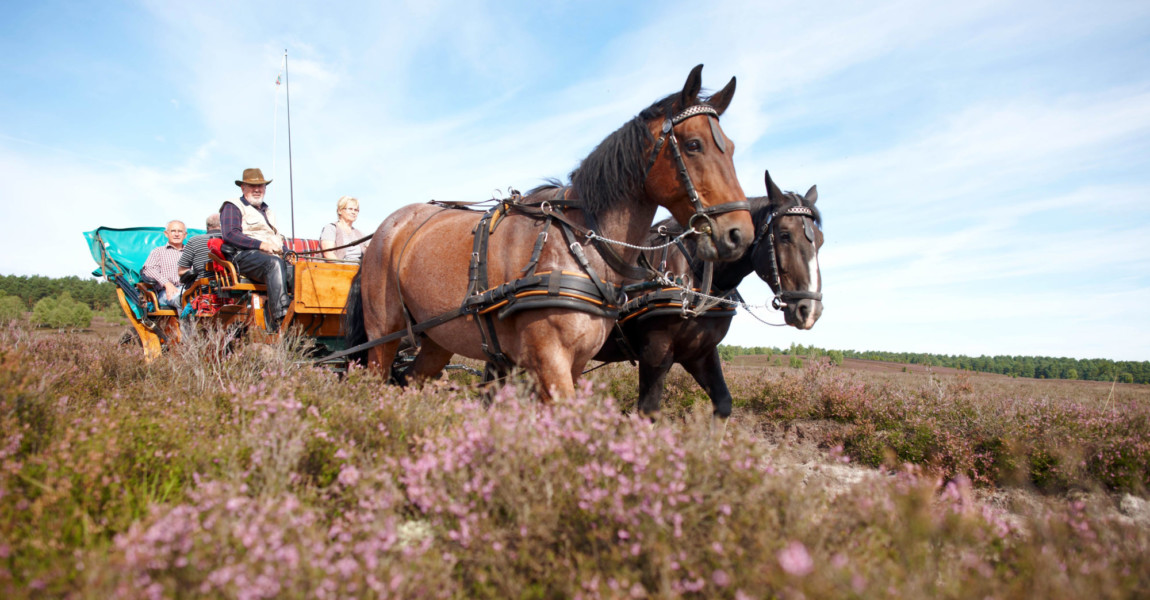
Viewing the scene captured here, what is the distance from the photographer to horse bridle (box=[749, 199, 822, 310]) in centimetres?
480

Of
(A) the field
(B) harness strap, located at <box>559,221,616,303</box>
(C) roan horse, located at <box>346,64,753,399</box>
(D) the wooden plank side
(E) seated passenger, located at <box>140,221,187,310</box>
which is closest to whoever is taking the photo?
(A) the field

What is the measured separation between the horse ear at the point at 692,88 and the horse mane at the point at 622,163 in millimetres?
13

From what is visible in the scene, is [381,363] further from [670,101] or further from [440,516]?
[670,101]

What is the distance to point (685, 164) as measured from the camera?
330 centimetres

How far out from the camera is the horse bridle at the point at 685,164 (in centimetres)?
316

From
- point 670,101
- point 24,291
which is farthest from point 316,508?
point 24,291

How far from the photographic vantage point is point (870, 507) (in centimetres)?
207

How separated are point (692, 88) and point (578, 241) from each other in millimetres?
1150

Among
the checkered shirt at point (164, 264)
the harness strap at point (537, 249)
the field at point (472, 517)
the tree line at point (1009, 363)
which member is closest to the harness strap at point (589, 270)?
the harness strap at point (537, 249)

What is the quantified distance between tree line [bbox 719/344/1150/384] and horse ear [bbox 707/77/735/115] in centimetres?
2379

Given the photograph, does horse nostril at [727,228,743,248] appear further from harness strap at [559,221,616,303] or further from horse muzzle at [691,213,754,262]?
harness strap at [559,221,616,303]

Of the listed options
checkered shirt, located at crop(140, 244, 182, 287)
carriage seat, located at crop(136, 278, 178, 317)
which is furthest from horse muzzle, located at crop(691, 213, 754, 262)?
checkered shirt, located at crop(140, 244, 182, 287)

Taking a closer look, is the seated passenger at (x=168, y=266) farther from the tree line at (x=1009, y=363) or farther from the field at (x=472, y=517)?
the tree line at (x=1009, y=363)

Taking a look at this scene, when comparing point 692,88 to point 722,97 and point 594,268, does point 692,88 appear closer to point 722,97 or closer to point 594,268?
point 722,97
